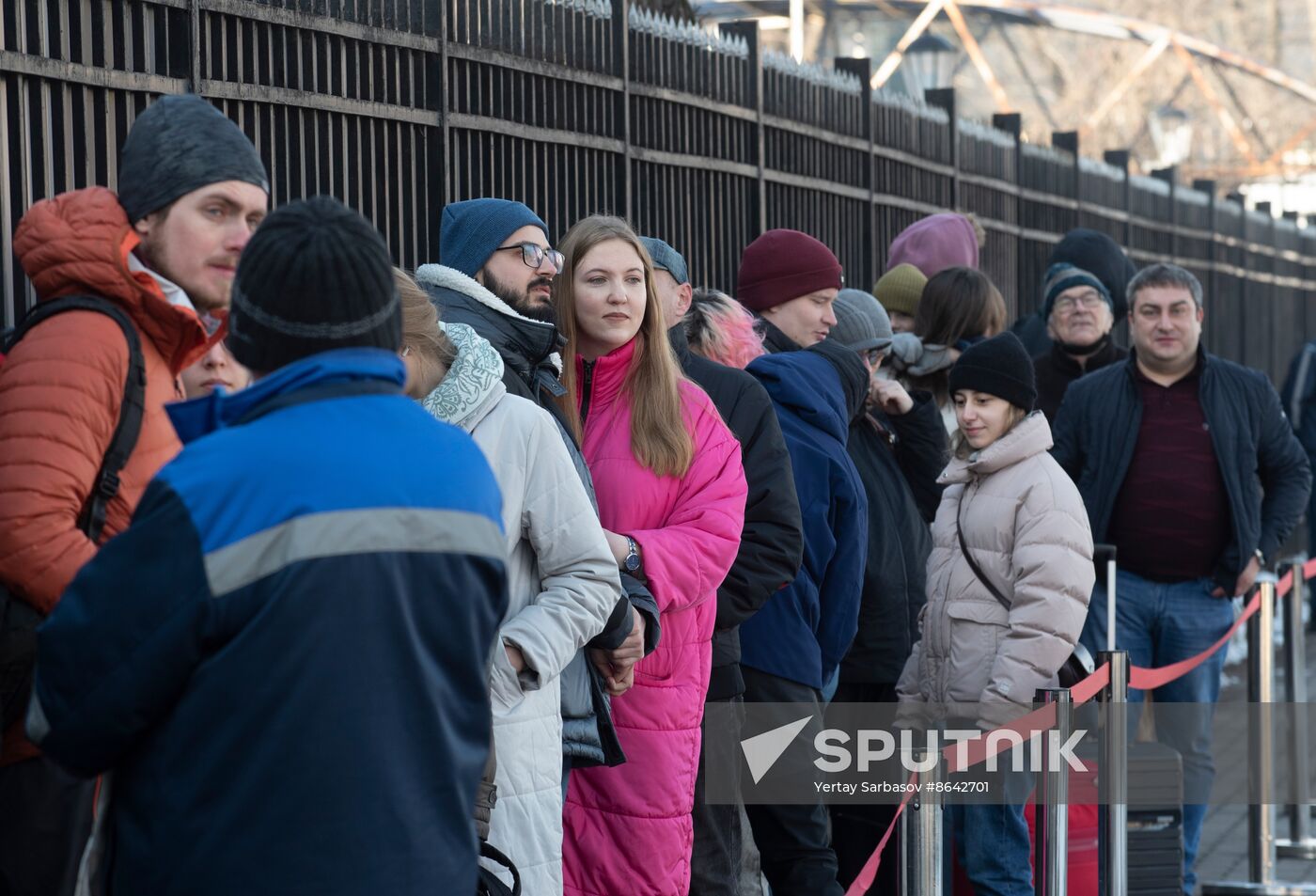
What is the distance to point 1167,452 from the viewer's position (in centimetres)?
695

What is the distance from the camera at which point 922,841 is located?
4.59m

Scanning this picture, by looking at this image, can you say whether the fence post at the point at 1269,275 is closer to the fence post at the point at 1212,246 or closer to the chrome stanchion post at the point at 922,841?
the fence post at the point at 1212,246

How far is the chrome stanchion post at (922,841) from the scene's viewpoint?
452 centimetres

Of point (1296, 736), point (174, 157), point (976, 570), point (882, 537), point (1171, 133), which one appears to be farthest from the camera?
point (1171, 133)

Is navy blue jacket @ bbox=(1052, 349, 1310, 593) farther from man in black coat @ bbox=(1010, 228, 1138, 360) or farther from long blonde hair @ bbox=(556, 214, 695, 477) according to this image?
long blonde hair @ bbox=(556, 214, 695, 477)

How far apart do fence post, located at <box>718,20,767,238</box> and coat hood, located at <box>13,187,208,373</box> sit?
441 centimetres

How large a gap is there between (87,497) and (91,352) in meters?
0.23

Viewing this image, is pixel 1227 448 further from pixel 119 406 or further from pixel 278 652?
pixel 278 652

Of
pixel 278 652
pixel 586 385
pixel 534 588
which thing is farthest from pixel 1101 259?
pixel 278 652

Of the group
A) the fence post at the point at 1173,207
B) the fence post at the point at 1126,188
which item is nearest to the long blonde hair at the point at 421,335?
the fence post at the point at 1126,188

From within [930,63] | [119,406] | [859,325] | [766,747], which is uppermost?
[930,63]

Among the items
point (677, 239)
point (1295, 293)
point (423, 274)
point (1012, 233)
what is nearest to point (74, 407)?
point (423, 274)

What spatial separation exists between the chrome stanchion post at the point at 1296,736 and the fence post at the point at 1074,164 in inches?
169

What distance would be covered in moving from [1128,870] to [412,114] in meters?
3.23
